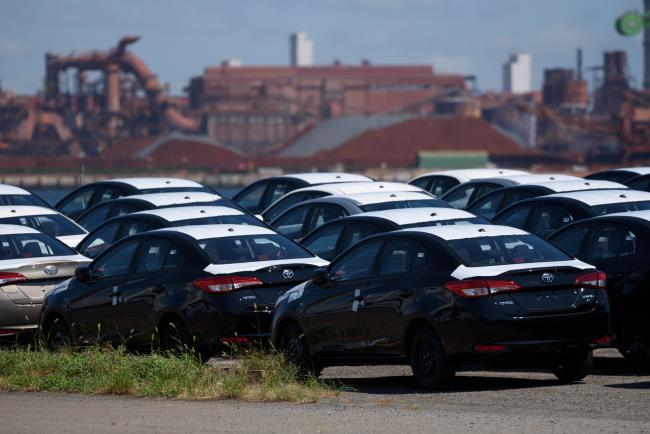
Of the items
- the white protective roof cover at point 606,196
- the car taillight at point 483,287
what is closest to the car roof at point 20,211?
the white protective roof cover at point 606,196

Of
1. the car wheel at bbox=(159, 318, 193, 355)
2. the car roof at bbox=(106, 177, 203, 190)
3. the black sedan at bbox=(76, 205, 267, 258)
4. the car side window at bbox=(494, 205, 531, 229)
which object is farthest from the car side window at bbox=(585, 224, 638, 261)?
the car roof at bbox=(106, 177, 203, 190)

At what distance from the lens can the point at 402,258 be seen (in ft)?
37.0

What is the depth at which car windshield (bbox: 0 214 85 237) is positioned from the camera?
18672 mm

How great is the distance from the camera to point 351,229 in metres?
15.3

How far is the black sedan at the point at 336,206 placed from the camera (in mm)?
18062

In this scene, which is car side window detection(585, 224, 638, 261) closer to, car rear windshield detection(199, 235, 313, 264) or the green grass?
car rear windshield detection(199, 235, 313, 264)

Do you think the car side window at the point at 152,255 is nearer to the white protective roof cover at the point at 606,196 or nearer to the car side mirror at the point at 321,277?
the car side mirror at the point at 321,277

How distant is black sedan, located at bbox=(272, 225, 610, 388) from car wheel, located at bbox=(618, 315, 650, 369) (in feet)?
2.75

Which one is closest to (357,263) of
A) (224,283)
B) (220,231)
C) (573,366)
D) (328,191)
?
(224,283)

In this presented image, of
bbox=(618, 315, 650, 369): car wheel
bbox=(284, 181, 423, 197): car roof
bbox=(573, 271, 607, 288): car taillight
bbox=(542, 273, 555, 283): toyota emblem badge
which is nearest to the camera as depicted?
bbox=(542, 273, 555, 283): toyota emblem badge

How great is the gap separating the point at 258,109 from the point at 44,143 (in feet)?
87.0

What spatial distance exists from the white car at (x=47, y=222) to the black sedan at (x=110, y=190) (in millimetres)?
4477

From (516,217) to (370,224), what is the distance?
1886 millimetres

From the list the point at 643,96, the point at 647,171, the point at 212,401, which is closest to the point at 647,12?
the point at 643,96
